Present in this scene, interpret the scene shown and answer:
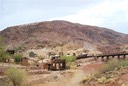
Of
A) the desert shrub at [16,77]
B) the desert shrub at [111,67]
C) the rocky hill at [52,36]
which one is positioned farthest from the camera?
the rocky hill at [52,36]

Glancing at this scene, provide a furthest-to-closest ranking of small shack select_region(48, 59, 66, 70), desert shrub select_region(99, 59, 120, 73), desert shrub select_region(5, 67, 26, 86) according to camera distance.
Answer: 1. small shack select_region(48, 59, 66, 70)
2. desert shrub select_region(99, 59, 120, 73)
3. desert shrub select_region(5, 67, 26, 86)

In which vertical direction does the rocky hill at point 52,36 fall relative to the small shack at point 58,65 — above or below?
above

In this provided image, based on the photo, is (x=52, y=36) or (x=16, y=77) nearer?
(x=16, y=77)

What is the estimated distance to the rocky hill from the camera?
15418cm

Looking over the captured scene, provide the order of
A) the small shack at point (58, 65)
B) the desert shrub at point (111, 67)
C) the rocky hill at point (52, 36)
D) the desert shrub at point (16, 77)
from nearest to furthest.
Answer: the desert shrub at point (16, 77)
the desert shrub at point (111, 67)
the small shack at point (58, 65)
the rocky hill at point (52, 36)

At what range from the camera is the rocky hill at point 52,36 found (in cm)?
15418

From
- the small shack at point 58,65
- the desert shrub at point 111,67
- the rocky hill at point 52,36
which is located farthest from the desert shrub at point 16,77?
the rocky hill at point 52,36

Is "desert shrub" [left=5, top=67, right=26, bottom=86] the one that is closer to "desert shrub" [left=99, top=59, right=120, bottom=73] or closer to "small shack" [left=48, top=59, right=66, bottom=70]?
"desert shrub" [left=99, top=59, right=120, bottom=73]

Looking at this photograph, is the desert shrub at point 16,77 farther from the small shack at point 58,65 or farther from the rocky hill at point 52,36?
the rocky hill at point 52,36

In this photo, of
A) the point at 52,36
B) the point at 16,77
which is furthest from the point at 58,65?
the point at 52,36

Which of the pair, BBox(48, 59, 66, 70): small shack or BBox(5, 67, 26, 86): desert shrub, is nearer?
BBox(5, 67, 26, 86): desert shrub

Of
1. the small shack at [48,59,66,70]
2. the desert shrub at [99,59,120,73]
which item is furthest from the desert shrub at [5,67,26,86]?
the small shack at [48,59,66,70]

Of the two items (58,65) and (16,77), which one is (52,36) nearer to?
(58,65)

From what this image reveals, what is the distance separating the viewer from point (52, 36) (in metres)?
165
